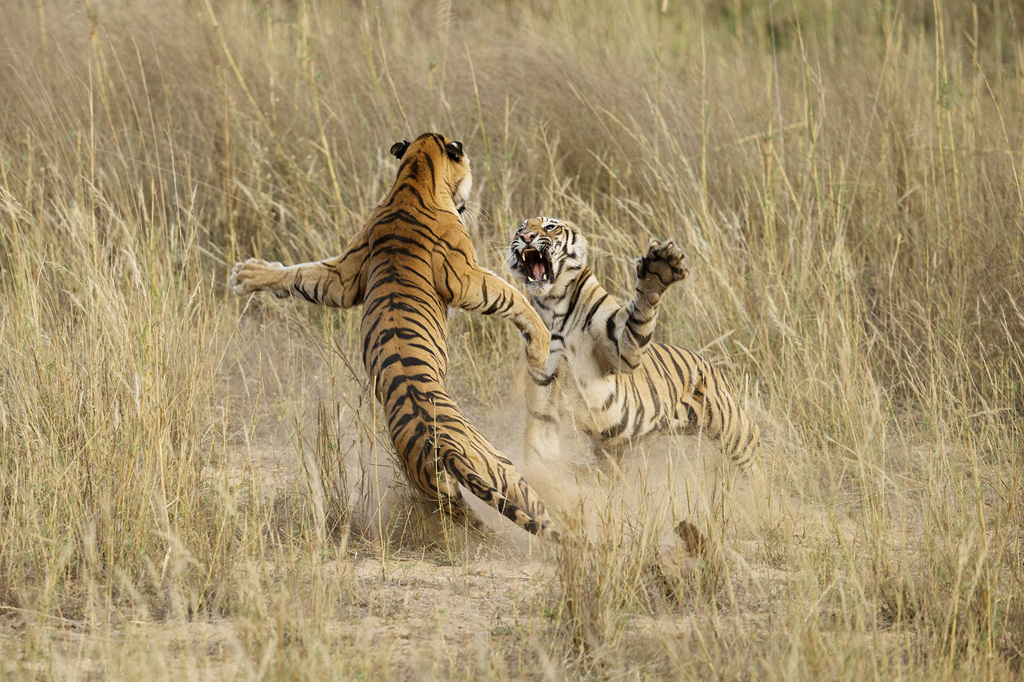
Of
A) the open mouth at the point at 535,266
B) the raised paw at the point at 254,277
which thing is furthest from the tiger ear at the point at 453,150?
the raised paw at the point at 254,277

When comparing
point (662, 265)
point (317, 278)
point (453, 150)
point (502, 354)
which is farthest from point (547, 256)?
point (502, 354)

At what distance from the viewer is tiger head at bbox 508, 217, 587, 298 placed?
146 inches

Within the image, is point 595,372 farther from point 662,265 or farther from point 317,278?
point 317,278

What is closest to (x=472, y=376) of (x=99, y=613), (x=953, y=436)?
(x=953, y=436)

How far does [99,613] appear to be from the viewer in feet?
8.99

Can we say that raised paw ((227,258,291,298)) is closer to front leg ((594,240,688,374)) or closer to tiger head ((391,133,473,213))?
tiger head ((391,133,473,213))

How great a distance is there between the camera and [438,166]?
4102mm

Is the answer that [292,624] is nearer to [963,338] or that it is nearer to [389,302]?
[389,302]

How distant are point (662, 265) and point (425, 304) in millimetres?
885

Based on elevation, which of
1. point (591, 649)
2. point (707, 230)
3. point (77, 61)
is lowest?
point (591, 649)

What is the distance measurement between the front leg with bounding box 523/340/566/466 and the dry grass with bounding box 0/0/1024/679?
0.69 feet

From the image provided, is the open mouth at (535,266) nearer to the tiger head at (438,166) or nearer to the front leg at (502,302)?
the front leg at (502,302)

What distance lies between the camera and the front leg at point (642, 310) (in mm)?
3174

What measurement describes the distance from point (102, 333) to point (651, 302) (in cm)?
183
